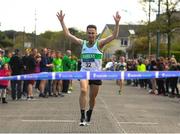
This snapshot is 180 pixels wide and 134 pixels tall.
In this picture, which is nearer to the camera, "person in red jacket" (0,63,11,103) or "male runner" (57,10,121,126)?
"male runner" (57,10,121,126)

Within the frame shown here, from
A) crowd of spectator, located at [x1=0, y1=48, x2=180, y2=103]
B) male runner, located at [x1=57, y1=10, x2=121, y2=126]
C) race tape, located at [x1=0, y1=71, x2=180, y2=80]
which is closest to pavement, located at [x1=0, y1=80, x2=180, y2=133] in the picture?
male runner, located at [x1=57, y1=10, x2=121, y2=126]

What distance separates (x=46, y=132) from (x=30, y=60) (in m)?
9.94

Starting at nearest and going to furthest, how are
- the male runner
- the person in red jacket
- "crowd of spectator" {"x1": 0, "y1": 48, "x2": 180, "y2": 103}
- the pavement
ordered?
the male runner, the pavement, the person in red jacket, "crowd of spectator" {"x1": 0, "y1": 48, "x2": 180, "y2": 103}

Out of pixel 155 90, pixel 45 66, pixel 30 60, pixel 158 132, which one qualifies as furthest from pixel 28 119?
pixel 155 90

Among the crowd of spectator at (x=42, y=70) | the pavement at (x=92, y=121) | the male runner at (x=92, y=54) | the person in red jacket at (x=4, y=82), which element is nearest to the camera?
the male runner at (x=92, y=54)

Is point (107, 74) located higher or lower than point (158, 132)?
higher

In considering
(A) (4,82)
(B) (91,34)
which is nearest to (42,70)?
(A) (4,82)

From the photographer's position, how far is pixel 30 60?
2052cm

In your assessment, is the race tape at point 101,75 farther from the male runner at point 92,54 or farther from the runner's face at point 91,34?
the runner's face at point 91,34

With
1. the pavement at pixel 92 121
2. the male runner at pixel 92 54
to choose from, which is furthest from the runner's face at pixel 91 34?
the pavement at pixel 92 121

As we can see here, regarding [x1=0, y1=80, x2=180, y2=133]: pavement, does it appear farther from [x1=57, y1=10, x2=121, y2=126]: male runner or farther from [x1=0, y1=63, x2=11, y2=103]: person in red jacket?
[x1=57, y1=10, x2=121, y2=126]: male runner

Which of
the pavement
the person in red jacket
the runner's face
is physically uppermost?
the runner's face

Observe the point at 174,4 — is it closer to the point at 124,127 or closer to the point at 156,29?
the point at 156,29

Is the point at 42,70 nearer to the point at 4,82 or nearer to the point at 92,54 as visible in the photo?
the point at 4,82
